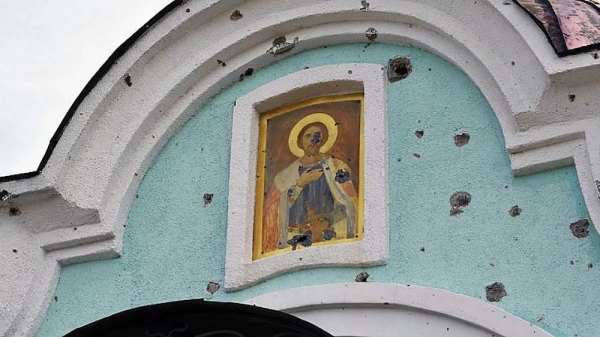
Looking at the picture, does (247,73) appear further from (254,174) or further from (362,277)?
(362,277)

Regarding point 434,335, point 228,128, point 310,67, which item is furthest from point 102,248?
point 434,335

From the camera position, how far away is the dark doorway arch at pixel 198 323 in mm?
5148

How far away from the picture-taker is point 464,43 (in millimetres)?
6121

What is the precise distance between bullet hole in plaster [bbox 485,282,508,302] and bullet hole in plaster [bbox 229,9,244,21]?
1953 mm

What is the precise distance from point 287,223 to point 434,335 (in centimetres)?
97

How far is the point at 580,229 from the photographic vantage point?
5.52 metres

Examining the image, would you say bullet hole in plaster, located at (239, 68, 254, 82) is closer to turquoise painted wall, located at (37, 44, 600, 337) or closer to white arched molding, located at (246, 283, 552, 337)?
turquoise painted wall, located at (37, 44, 600, 337)

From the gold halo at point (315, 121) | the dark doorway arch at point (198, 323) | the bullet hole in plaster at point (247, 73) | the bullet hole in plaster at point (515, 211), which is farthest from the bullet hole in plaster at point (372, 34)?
the dark doorway arch at point (198, 323)

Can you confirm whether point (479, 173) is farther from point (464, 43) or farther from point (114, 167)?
point (114, 167)

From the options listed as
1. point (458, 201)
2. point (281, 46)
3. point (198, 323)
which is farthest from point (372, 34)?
point (198, 323)

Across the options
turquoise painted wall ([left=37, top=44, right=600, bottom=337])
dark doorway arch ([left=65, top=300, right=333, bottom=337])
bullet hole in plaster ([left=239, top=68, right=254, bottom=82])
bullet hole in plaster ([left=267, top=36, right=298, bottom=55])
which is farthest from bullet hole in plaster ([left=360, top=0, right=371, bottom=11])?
dark doorway arch ([left=65, top=300, right=333, bottom=337])

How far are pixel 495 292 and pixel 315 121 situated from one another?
4.43 ft

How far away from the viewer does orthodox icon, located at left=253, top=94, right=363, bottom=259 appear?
6.11m

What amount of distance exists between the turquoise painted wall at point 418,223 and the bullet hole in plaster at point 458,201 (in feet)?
0.07
